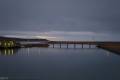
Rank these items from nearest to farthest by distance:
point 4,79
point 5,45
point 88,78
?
point 4,79 < point 88,78 < point 5,45

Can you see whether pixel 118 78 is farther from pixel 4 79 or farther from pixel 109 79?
pixel 4 79

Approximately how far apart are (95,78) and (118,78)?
3.29 ft

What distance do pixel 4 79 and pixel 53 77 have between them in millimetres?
2230

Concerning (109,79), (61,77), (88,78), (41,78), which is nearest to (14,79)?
(41,78)

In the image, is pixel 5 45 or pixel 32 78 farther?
pixel 5 45

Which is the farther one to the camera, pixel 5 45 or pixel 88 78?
pixel 5 45

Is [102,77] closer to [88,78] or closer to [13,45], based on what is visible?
[88,78]

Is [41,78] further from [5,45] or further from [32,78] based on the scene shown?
[5,45]

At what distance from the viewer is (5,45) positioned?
144 ft

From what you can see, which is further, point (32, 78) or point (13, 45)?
point (13, 45)

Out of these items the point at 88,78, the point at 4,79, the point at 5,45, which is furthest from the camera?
the point at 5,45

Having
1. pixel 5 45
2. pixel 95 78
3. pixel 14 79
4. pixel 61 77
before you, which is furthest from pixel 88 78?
pixel 5 45

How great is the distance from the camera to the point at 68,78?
1154 cm

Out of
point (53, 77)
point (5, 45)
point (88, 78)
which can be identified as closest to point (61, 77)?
point (53, 77)
